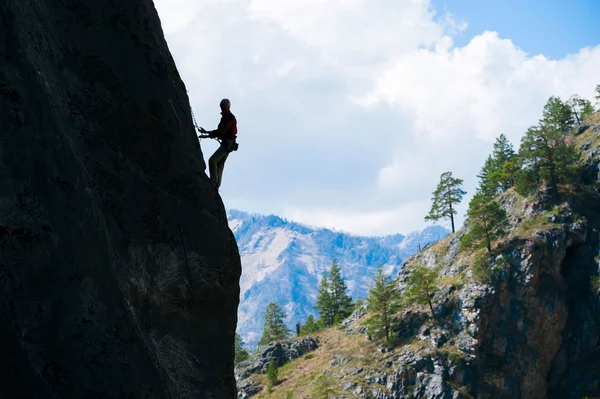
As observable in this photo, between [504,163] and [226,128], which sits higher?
[504,163]

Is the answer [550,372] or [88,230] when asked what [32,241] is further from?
[550,372]

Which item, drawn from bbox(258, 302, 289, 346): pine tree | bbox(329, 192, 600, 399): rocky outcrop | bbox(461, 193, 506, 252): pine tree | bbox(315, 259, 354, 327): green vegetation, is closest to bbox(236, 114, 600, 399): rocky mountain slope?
bbox(329, 192, 600, 399): rocky outcrop

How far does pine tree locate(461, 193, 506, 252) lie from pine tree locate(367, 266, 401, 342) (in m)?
12.0

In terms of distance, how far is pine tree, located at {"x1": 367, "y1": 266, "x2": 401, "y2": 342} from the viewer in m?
→ 62.8

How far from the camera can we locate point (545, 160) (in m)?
70.2

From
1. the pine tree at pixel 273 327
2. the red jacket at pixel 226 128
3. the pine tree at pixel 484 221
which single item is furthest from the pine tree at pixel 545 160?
the red jacket at pixel 226 128

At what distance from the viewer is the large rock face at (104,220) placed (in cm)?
717

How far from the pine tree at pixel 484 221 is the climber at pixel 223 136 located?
5475cm

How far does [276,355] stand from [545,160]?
4688 centimetres

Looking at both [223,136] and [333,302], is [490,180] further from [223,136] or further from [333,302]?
[223,136]

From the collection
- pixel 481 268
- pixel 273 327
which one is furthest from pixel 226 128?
pixel 273 327

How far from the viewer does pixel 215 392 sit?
11.2 metres

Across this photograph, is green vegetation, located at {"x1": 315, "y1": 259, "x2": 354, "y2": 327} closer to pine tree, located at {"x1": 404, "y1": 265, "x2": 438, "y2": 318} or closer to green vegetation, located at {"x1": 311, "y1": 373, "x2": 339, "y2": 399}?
pine tree, located at {"x1": 404, "y1": 265, "x2": 438, "y2": 318}

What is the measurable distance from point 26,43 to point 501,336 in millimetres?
60382
